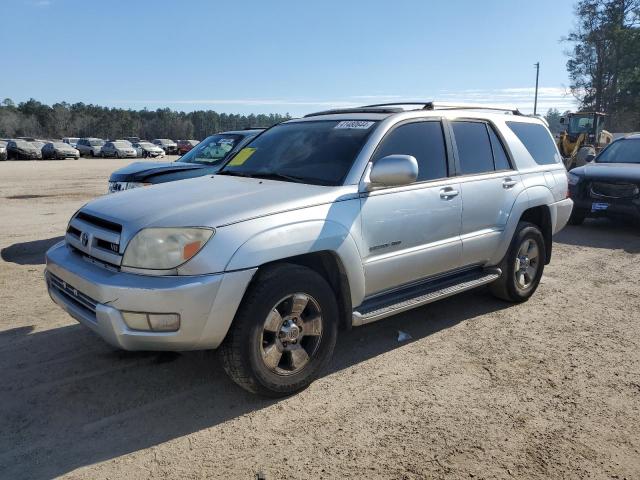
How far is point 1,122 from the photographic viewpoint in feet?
299

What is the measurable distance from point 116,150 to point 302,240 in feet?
159

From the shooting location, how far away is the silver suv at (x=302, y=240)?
3113mm

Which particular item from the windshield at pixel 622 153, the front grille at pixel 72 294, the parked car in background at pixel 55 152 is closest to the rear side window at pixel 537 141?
the front grille at pixel 72 294

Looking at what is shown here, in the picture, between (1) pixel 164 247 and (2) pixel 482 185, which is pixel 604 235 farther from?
(1) pixel 164 247

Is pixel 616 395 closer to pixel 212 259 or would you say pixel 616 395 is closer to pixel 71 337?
pixel 212 259

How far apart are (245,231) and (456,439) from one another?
174 cm

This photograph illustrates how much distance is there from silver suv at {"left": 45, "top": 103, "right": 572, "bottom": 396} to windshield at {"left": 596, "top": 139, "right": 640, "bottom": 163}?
637 centimetres

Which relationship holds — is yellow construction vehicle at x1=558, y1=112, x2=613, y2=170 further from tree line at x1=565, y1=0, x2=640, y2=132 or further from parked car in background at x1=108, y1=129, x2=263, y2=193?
tree line at x1=565, y1=0, x2=640, y2=132

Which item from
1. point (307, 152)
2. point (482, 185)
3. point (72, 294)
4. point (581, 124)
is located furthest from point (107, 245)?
point (581, 124)

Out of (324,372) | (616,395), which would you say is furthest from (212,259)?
(616,395)

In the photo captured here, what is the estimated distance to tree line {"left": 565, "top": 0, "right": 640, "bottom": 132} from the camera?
52531 millimetres

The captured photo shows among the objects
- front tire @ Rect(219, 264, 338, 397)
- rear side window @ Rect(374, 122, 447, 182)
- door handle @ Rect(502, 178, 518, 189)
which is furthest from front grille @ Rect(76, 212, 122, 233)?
door handle @ Rect(502, 178, 518, 189)

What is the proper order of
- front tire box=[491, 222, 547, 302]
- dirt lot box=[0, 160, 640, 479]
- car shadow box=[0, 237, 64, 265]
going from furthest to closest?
1. car shadow box=[0, 237, 64, 265]
2. front tire box=[491, 222, 547, 302]
3. dirt lot box=[0, 160, 640, 479]

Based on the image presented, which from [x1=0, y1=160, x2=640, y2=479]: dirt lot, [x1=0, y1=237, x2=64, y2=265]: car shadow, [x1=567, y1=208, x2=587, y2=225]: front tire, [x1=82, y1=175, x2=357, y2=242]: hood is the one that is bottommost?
[x1=567, y1=208, x2=587, y2=225]: front tire
